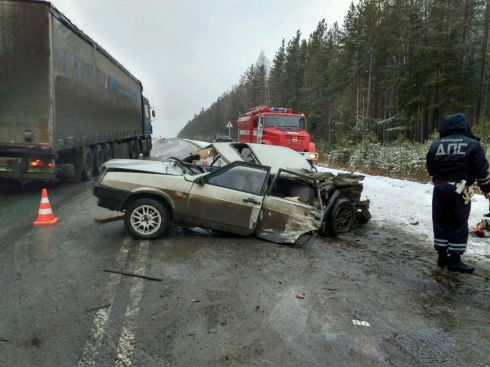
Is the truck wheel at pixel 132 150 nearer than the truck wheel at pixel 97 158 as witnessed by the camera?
No

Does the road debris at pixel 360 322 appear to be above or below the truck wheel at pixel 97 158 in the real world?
below

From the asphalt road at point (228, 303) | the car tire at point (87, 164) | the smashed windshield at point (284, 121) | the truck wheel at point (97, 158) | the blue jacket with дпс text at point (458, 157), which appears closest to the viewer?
the asphalt road at point (228, 303)

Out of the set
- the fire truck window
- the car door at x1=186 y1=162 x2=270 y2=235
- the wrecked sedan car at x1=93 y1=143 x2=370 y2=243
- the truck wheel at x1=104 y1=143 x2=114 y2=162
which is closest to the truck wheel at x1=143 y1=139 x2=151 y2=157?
the truck wheel at x1=104 y1=143 x2=114 y2=162

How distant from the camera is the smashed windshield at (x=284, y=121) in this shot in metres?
17.0

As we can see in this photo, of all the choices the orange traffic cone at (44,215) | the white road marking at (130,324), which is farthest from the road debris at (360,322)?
the orange traffic cone at (44,215)

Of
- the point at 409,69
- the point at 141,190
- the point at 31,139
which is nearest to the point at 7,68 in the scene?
the point at 31,139

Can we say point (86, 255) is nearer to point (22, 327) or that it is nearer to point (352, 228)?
point (22, 327)

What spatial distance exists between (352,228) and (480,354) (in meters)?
4.06

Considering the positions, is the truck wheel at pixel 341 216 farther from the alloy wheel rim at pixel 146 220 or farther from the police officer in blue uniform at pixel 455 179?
the alloy wheel rim at pixel 146 220

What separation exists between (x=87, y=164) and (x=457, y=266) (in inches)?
402

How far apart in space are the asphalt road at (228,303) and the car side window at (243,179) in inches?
32.3

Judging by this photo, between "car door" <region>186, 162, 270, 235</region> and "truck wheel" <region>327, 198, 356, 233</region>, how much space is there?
4.76 ft

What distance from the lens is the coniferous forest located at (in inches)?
1029

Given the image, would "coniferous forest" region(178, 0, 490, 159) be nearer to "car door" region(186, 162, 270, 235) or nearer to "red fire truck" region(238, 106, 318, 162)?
"red fire truck" region(238, 106, 318, 162)
